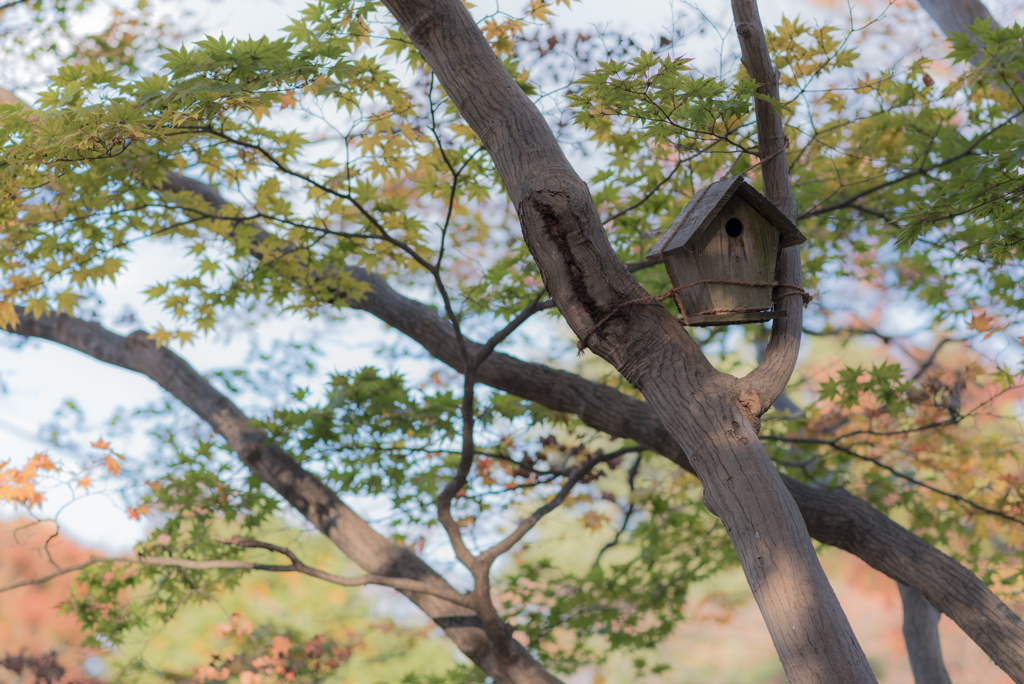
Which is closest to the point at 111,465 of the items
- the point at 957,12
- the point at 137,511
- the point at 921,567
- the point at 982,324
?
the point at 137,511

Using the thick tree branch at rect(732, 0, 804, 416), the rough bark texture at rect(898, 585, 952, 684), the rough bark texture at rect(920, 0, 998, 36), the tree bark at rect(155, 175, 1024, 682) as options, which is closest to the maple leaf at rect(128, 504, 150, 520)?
the tree bark at rect(155, 175, 1024, 682)

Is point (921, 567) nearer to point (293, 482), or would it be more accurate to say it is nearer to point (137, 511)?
point (293, 482)

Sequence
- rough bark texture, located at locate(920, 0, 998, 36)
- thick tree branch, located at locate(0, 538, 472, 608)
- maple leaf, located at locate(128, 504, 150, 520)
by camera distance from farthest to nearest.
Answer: rough bark texture, located at locate(920, 0, 998, 36)
maple leaf, located at locate(128, 504, 150, 520)
thick tree branch, located at locate(0, 538, 472, 608)

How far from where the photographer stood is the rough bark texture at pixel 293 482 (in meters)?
3.46

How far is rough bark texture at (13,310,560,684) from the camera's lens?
346cm

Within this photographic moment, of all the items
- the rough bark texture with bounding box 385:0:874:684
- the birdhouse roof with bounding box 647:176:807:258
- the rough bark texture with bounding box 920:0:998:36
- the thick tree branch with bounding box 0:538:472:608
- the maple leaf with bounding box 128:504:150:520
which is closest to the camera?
the rough bark texture with bounding box 385:0:874:684

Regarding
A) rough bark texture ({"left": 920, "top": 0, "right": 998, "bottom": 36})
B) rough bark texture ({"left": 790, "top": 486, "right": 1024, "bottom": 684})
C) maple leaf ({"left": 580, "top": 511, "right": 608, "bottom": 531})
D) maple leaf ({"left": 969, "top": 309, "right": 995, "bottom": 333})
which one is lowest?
rough bark texture ({"left": 790, "top": 486, "right": 1024, "bottom": 684})

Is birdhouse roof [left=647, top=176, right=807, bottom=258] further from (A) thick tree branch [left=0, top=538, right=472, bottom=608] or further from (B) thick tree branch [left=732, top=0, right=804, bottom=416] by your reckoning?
(A) thick tree branch [left=0, top=538, right=472, bottom=608]

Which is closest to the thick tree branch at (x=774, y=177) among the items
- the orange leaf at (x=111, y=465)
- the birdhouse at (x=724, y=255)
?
the birdhouse at (x=724, y=255)

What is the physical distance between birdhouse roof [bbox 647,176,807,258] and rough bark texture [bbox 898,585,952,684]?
3.32 metres

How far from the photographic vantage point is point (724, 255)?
6.59ft

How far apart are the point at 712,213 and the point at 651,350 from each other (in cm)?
42

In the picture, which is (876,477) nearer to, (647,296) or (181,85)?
(647,296)

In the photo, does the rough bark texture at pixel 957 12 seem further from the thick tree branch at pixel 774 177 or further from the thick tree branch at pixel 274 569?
the thick tree branch at pixel 274 569
